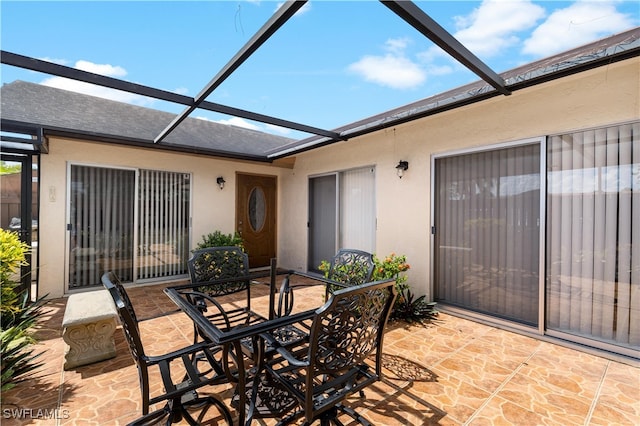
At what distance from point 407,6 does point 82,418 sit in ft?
11.8

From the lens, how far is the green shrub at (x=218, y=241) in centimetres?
→ 596

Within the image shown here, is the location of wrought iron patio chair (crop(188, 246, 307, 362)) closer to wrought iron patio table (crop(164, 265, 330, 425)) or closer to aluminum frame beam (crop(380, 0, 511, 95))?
wrought iron patio table (crop(164, 265, 330, 425))

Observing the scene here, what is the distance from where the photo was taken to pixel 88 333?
106 inches

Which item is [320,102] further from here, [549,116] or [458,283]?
[458,283]

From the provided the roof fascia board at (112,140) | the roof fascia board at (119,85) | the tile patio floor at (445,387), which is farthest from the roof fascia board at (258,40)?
the tile patio floor at (445,387)

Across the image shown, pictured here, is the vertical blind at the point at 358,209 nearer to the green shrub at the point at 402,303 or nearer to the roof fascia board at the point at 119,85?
the green shrub at the point at 402,303

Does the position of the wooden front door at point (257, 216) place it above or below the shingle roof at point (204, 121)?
below

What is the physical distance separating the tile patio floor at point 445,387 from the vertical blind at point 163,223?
2421mm

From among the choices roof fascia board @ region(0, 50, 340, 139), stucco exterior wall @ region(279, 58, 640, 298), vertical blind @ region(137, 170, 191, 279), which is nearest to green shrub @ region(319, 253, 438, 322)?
stucco exterior wall @ region(279, 58, 640, 298)

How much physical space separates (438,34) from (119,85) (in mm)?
2941

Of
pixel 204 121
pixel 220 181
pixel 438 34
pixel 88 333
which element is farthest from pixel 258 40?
pixel 204 121

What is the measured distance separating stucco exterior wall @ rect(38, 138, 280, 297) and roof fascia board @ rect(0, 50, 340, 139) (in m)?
3.03

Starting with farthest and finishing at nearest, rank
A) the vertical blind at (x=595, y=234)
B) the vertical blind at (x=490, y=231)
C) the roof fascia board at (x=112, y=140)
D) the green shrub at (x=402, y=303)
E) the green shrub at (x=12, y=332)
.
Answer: the green shrub at (x=402, y=303) < the roof fascia board at (x=112, y=140) < the vertical blind at (x=490, y=231) < the vertical blind at (x=595, y=234) < the green shrub at (x=12, y=332)

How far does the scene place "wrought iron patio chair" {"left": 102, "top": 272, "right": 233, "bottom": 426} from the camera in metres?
1.54
